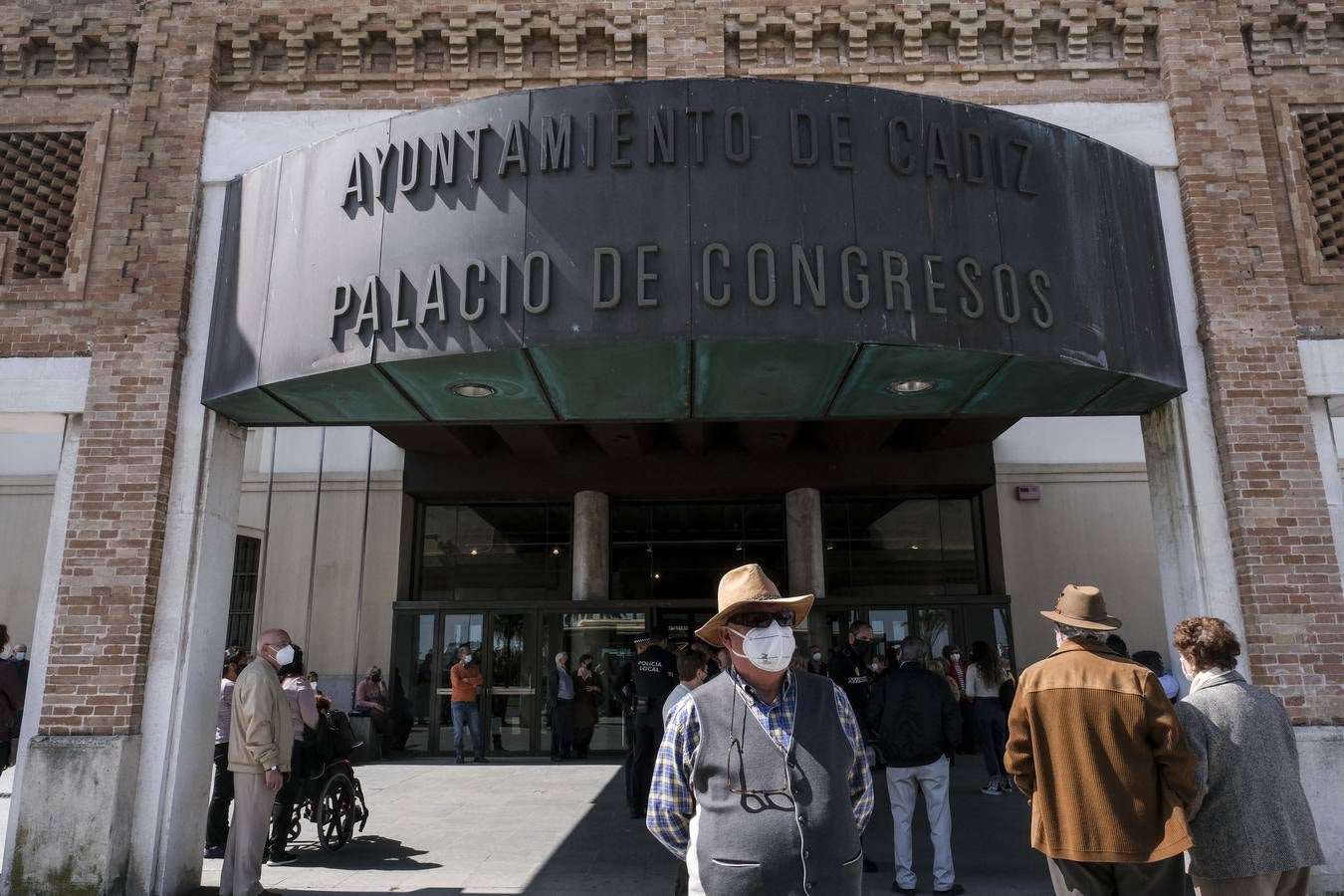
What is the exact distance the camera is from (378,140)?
626cm

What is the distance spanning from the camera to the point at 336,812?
7.60m

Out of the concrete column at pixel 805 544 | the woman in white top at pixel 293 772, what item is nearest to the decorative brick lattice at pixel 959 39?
the woman in white top at pixel 293 772

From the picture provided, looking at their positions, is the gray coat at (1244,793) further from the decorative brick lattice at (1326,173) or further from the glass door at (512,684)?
the glass door at (512,684)

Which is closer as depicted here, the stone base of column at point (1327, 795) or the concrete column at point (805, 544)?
the stone base of column at point (1327, 795)

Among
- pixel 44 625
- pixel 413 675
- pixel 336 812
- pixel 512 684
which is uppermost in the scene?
pixel 44 625

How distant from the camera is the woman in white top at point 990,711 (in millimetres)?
10258

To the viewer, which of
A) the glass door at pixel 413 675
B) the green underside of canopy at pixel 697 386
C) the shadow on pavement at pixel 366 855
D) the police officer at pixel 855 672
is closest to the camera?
the green underside of canopy at pixel 697 386

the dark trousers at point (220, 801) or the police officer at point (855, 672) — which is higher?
the police officer at point (855, 672)

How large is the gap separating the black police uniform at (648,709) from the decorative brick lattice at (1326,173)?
22.9 feet

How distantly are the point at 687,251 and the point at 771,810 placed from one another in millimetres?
3801

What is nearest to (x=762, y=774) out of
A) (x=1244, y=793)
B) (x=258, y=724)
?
(x=1244, y=793)

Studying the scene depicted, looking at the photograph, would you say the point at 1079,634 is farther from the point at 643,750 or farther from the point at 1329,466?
the point at 643,750

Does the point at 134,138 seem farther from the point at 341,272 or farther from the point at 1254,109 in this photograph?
the point at 1254,109

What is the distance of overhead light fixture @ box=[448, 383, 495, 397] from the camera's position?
6320 millimetres
